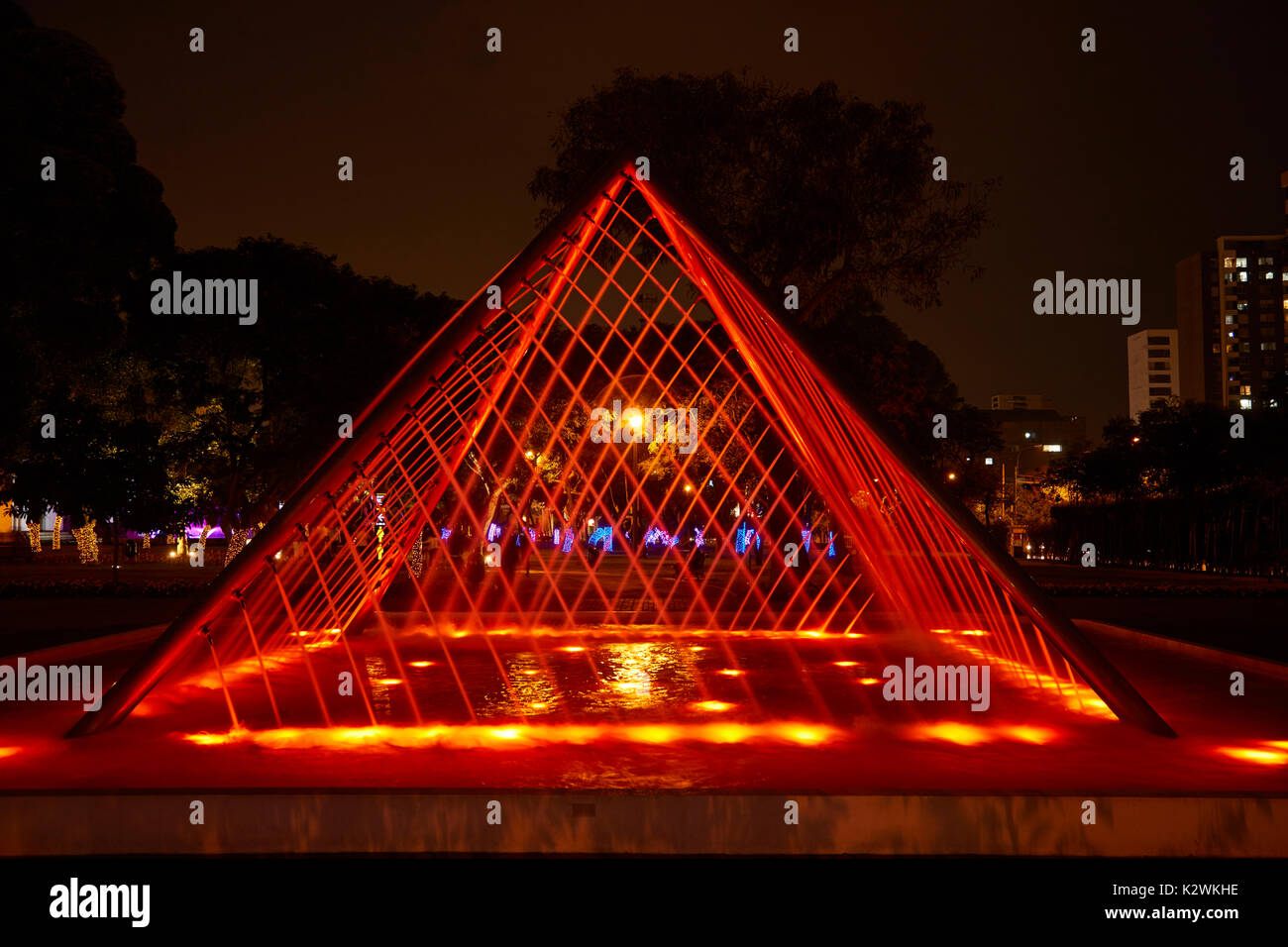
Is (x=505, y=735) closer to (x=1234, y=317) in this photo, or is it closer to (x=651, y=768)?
(x=651, y=768)

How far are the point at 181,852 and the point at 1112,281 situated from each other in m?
15.2

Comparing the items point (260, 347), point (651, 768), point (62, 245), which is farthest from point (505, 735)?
point (260, 347)

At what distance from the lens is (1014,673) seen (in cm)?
1338

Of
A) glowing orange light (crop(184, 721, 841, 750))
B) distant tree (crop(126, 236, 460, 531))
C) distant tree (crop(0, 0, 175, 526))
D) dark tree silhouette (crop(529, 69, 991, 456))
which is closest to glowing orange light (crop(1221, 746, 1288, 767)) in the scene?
glowing orange light (crop(184, 721, 841, 750))

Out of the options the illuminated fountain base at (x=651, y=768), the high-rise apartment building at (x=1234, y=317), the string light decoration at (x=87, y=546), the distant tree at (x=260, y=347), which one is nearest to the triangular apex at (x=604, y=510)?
the illuminated fountain base at (x=651, y=768)

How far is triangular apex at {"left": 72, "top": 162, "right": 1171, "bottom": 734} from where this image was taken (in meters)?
10.0

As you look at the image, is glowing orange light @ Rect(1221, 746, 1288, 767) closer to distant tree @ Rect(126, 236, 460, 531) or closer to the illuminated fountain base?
the illuminated fountain base

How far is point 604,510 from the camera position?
26047 millimetres

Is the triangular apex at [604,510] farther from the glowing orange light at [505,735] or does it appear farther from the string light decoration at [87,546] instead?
the string light decoration at [87,546]

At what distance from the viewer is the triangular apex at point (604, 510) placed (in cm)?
1002

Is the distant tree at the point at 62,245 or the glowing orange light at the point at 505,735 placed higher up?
the distant tree at the point at 62,245

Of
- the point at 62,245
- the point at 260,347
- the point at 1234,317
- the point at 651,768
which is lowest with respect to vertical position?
the point at 651,768

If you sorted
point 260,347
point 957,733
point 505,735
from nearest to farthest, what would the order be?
1. point 505,735
2. point 957,733
3. point 260,347
